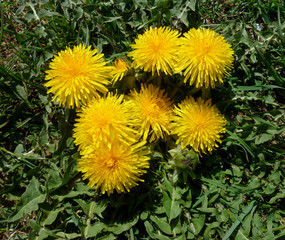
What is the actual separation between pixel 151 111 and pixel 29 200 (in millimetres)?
1231

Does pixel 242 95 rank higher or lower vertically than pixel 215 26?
lower

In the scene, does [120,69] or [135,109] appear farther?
[120,69]

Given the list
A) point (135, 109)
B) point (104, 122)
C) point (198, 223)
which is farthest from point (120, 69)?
point (198, 223)

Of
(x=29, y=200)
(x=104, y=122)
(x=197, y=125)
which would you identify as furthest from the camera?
(x=29, y=200)

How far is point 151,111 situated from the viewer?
6.97ft

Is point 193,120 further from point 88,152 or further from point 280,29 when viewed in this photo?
point 280,29

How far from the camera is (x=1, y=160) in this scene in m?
2.43

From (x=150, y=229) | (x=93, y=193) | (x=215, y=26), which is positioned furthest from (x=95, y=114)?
(x=215, y=26)

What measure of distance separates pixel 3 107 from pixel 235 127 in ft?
7.34

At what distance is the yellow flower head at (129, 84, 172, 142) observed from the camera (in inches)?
83.6

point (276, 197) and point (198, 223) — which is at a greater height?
point (276, 197)

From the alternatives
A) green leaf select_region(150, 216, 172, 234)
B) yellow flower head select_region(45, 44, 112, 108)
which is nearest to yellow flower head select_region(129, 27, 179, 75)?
yellow flower head select_region(45, 44, 112, 108)

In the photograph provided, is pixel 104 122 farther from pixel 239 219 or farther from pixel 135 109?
pixel 239 219

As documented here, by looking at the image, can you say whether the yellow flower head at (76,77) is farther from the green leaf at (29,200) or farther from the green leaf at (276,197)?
the green leaf at (276,197)
